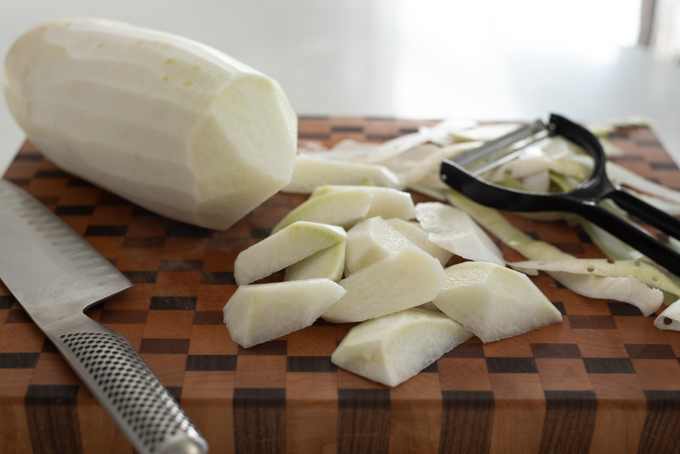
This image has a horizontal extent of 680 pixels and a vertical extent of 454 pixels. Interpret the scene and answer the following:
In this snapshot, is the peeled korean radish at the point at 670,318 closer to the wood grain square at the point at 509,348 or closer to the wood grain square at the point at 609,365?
the wood grain square at the point at 609,365

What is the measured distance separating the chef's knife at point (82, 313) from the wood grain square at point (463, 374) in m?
0.41

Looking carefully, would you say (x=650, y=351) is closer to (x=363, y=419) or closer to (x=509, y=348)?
(x=509, y=348)

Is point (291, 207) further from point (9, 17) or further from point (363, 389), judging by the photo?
point (9, 17)

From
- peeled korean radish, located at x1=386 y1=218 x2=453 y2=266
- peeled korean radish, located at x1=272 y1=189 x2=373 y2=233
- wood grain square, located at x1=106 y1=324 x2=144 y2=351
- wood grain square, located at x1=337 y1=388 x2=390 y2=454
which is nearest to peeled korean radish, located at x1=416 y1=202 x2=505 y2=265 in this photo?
peeled korean radish, located at x1=386 y1=218 x2=453 y2=266

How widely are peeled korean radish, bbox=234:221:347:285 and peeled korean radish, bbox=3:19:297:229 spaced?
0.48ft

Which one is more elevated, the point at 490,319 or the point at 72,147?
the point at 72,147

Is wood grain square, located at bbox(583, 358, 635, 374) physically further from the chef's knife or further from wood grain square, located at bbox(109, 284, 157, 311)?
wood grain square, located at bbox(109, 284, 157, 311)

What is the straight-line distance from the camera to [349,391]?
1.03m

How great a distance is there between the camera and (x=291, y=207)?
1.51m

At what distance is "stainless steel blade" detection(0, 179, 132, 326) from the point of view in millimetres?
1132

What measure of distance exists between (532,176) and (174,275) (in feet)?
2.74

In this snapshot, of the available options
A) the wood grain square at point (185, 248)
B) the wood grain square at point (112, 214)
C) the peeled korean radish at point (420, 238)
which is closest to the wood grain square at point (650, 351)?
the peeled korean radish at point (420, 238)

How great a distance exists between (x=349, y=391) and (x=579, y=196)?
0.67 metres

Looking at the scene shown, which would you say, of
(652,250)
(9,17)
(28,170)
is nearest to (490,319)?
(652,250)
